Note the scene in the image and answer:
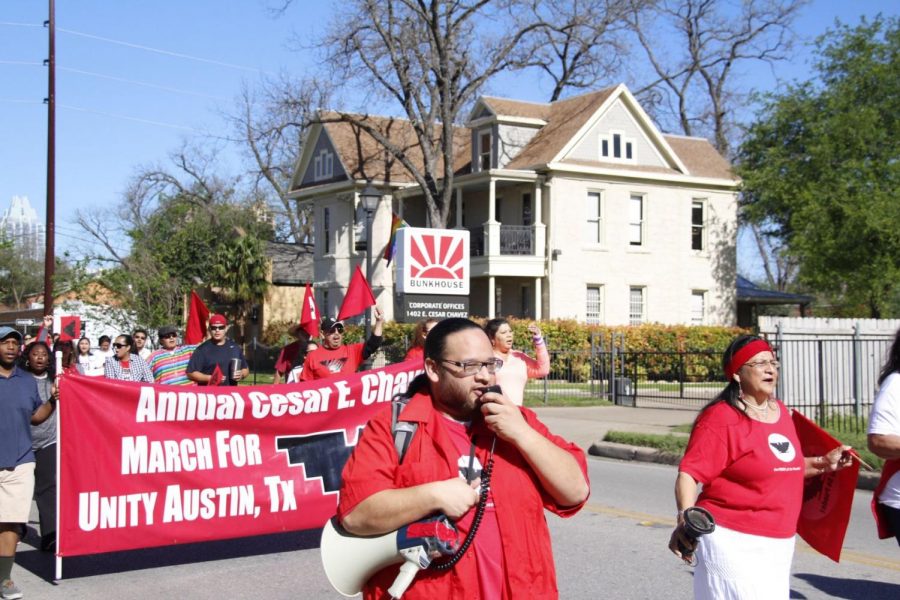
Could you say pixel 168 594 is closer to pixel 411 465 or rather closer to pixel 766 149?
pixel 411 465

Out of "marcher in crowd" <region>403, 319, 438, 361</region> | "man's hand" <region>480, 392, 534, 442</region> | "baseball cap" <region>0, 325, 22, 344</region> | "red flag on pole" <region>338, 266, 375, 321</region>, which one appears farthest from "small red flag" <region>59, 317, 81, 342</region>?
"man's hand" <region>480, 392, 534, 442</region>

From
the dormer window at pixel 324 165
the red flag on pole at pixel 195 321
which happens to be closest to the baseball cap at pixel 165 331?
the red flag on pole at pixel 195 321

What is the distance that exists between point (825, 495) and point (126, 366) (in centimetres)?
974

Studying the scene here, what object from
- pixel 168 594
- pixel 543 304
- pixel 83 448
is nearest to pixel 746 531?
pixel 168 594

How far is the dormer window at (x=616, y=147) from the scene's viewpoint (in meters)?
38.9

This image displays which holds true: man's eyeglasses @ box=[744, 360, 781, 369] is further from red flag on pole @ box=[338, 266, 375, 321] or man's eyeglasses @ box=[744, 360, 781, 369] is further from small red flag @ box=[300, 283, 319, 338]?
small red flag @ box=[300, 283, 319, 338]

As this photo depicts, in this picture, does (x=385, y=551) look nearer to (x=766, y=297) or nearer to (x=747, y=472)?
(x=747, y=472)

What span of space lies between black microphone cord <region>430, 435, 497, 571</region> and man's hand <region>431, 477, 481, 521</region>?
0.09 metres

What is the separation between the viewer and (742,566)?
461cm

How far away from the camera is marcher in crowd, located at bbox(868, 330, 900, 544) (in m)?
5.19

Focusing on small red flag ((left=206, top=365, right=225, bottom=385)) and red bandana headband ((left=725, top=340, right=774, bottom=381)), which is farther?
small red flag ((left=206, top=365, right=225, bottom=385))

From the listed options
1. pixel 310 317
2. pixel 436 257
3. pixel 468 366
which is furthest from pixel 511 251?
pixel 468 366

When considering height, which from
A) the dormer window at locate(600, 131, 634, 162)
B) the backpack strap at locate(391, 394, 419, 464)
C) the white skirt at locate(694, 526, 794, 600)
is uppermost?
the dormer window at locate(600, 131, 634, 162)

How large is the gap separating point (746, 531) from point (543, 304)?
33.4m
